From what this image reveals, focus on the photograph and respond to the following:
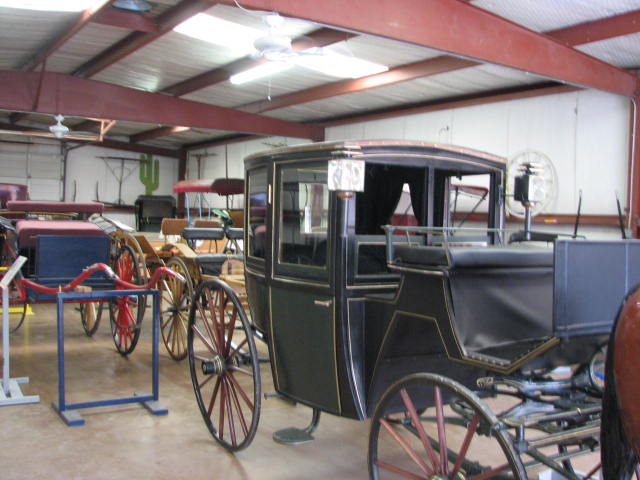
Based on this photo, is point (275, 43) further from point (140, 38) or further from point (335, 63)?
point (140, 38)

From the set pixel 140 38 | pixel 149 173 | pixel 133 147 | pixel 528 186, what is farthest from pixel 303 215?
pixel 149 173

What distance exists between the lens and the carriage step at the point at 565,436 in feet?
6.86

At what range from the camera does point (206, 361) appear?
358 cm

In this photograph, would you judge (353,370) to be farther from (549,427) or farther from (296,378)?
(549,427)

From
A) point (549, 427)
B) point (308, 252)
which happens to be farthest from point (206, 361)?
point (549, 427)

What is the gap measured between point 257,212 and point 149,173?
16498 millimetres

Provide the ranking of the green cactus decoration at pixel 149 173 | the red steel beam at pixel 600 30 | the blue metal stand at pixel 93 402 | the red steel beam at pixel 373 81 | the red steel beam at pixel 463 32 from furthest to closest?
the green cactus decoration at pixel 149 173 → the red steel beam at pixel 373 81 → the red steel beam at pixel 600 30 → the red steel beam at pixel 463 32 → the blue metal stand at pixel 93 402

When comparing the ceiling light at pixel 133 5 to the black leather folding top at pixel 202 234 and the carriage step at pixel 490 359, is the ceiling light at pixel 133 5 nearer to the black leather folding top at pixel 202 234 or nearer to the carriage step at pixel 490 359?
the black leather folding top at pixel 202 234

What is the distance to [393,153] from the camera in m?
2.98

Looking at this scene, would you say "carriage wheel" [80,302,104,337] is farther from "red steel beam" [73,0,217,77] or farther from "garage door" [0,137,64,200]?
"garage door" [0,137,64,200]

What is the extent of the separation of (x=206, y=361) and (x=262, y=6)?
277cm

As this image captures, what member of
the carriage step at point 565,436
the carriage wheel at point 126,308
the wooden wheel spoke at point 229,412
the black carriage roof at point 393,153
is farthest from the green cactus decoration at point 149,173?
the carriage step at point 565,436

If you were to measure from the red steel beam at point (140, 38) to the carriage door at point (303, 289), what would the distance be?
2640 millimetres

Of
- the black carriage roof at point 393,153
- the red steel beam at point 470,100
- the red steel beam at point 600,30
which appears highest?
the red steel beam at point 600,30
